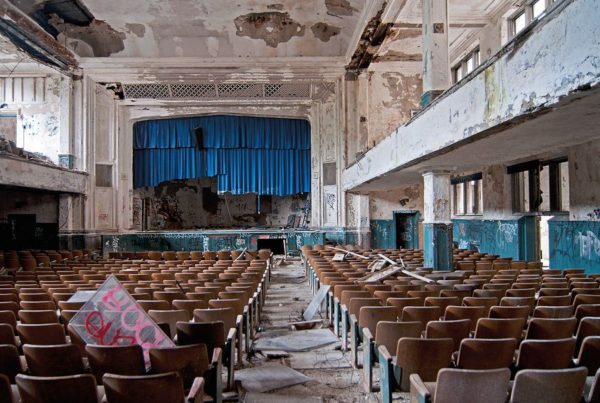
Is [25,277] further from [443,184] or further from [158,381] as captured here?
[443,184]

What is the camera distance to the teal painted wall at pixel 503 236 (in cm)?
1120

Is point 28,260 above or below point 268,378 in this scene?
above

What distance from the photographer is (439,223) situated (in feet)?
27.8

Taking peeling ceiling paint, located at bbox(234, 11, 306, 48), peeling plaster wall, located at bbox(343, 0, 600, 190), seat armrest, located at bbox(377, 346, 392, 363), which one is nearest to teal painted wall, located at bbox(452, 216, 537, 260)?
peeling plaster wall, located at bbox(343, 0, 600, 190)

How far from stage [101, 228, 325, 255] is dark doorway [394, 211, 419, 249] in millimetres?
2727

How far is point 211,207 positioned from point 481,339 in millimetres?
20201

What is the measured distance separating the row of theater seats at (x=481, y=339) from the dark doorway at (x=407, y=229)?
1016 cm

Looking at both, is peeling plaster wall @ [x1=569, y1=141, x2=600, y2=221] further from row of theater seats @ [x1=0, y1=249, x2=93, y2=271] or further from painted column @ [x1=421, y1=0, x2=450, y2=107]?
row of theater seats @ [x1=0, y1=249, x2=93, y2=271]

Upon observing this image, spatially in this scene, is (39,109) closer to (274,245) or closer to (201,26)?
(201,26)

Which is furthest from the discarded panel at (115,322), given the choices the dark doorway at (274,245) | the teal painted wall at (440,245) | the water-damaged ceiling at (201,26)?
the dark doorway at (274,245)

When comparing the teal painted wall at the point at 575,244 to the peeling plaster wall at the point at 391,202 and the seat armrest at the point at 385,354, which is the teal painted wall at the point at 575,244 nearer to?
the peeling plaster wall at the point at 391,202

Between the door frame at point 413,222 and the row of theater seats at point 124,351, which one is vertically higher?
the door frame at point 413,222

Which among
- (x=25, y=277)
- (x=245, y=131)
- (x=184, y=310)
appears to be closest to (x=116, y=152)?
(x=245, y=131)

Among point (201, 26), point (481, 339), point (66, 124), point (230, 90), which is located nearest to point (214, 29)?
point (201, 26)
